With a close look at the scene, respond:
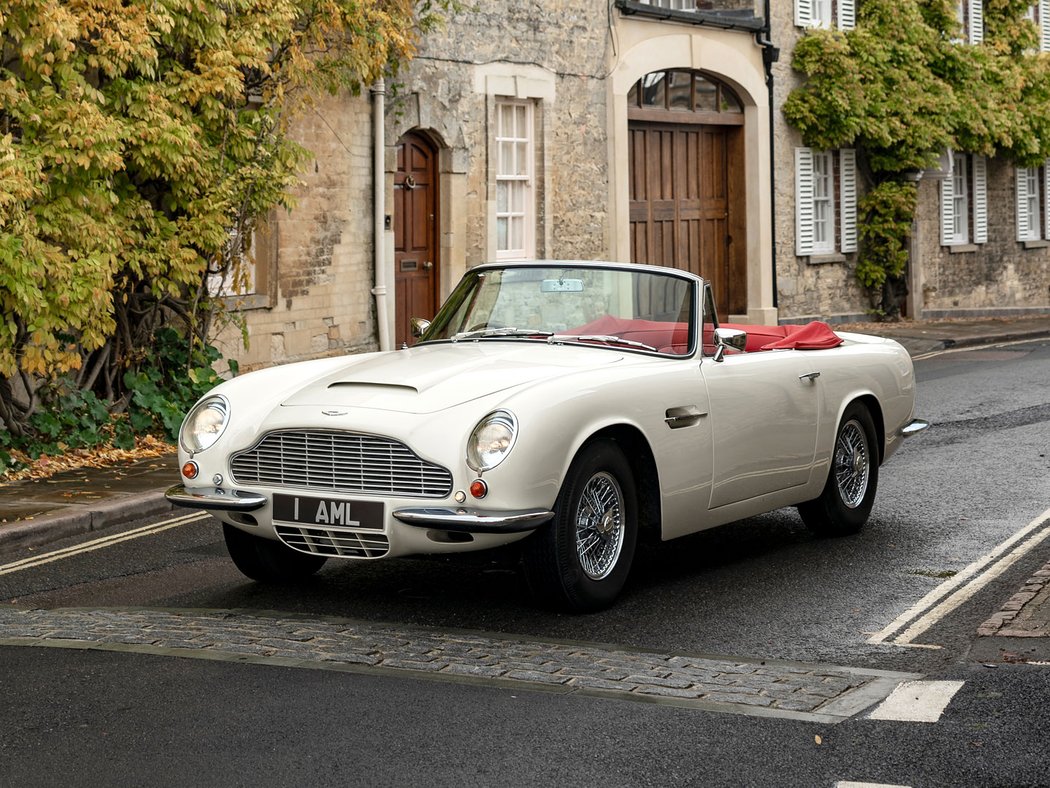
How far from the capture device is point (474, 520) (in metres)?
6.27

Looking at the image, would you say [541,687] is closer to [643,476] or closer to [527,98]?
[643,476]

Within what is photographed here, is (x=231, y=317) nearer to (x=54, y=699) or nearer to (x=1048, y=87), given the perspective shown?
(x=54, y=699)

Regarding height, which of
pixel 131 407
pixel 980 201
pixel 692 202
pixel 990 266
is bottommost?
pixel 131 407

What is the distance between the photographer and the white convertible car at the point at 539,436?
6441mm

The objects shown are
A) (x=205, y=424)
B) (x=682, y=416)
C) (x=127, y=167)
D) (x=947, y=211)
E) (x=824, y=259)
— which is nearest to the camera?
(x=205, y=424)

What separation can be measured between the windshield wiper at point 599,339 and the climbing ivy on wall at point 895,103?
18.1 meters

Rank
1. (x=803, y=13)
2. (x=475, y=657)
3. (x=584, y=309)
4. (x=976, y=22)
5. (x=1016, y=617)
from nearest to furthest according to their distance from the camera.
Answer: (x=475, y=657)
(x=1016, y=617)
(x=584, y=309)
(x=803, y=13)
(x=976, y=22)

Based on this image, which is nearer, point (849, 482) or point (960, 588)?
point (960, 588)

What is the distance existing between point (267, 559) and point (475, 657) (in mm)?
1725

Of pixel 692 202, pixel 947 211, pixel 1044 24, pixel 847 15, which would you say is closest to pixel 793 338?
pixel 692 202

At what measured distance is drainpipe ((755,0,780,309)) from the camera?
24.2m

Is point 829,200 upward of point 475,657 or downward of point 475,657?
upward

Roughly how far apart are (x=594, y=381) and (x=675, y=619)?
3.49ft

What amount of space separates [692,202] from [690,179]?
1.11ft
